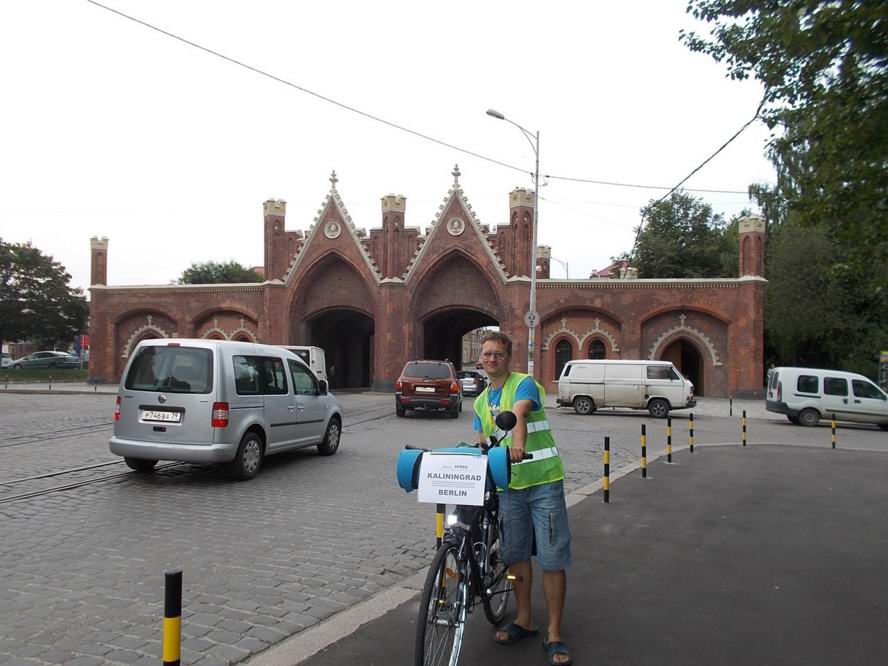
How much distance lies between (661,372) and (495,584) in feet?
64.6

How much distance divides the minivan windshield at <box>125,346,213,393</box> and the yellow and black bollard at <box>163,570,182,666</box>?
21.4 feet

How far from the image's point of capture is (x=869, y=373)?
109 ft

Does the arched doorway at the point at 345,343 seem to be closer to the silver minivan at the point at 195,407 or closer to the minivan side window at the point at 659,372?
the minivan side window at the point at 659,372

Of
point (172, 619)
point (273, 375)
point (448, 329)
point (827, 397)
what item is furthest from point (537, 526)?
point (448, 329)

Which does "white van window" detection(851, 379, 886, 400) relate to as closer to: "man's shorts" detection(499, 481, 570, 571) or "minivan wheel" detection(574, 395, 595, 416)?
"minivan wheel" detection(574, 395, 595, 416)

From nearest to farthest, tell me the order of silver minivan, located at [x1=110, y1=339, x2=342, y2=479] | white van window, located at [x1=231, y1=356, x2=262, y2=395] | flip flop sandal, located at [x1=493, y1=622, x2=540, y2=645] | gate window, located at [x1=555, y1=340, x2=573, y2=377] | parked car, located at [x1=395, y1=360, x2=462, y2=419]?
flip flop sandal, located at [x1=493, y1=622, x2=540, y2=645] < silver minivan, located at [x1=110, y1=339, x2=342, y2=479] < white van window, located at [x1=231, y1=356, x2=262, y2=395] < parked car, located at [x1=395, y1=360, x2=462, y2=419] < gate window, located at [x1=555, y1=340, x2=573, y2=377]

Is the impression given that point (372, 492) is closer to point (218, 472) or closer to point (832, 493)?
point (218, 472)

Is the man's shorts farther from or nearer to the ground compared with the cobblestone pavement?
farther from the ground

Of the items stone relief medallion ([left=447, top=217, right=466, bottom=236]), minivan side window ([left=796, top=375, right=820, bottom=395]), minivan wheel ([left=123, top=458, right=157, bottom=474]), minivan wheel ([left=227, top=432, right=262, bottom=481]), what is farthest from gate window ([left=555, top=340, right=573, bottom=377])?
minivan wheel ([left=123, top=458, right=157, bottom=474])

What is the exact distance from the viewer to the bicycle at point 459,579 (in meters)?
3.27

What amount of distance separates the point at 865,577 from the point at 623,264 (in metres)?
52.5

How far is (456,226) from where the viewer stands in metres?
35.2

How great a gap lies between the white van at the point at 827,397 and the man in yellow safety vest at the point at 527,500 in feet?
64.1

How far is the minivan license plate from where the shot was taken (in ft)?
28.1
